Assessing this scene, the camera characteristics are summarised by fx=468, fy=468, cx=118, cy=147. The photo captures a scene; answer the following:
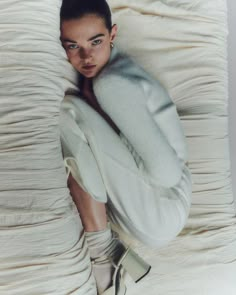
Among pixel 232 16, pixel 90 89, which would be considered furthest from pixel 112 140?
pixel 232 16

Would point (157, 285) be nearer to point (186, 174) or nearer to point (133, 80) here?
point (186, 174)

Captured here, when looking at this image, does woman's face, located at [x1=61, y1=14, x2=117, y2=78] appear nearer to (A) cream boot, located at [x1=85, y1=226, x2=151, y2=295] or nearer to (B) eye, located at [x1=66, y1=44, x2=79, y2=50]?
(B) eye, located at [x1=66, y1=44, x2=79, y2=50]

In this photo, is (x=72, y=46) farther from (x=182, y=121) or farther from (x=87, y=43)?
(x=182, y=121)

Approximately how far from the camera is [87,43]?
61cm

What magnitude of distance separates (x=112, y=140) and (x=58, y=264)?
0.18 metres

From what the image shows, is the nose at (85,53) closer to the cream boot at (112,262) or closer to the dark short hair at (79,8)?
the dark short hair at (79,8)

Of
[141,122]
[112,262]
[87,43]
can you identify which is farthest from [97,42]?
[112,262]

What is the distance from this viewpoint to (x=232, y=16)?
86 cm

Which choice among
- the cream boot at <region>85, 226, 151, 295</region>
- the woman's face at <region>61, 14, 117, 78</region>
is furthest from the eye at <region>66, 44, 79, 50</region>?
the cream boot at <region>85, 226, 151, 295</region>

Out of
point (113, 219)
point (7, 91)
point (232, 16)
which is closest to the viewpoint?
point (7, 91)

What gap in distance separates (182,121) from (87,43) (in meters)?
0.19

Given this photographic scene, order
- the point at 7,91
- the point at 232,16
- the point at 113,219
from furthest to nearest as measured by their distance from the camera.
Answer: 1. the point at 232,16
2. the point at 113,219
3. the point at 7,91

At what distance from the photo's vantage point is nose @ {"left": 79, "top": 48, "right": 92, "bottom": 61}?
1.99ft

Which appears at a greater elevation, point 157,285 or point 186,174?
point 186,174
